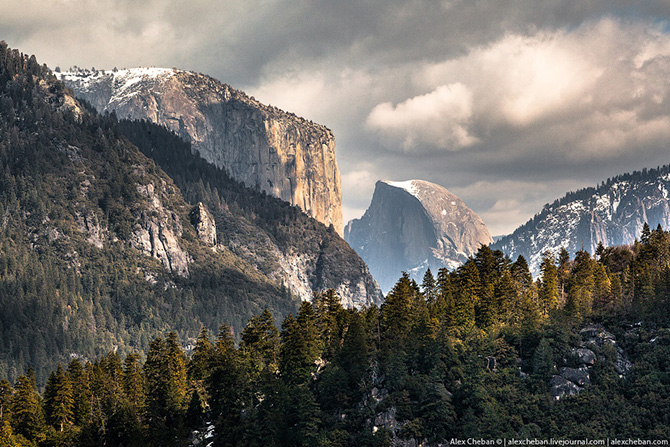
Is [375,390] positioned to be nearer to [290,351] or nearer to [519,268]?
[290,351]

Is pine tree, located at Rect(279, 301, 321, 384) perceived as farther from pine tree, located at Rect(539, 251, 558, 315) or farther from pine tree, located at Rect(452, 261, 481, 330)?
pine tree, located at Rect(539, 251, 558, 315)

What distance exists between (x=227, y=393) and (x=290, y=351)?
1555 centimetres

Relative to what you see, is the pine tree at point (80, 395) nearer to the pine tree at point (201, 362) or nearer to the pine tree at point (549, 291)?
the pine tree at point (201, 362)

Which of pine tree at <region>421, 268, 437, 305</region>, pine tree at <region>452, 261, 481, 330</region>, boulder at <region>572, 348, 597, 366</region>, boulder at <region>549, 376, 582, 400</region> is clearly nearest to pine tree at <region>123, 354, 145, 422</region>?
pine tree at <region>452, 261, 481, 330</region>

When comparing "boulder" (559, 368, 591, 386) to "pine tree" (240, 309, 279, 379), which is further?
"pine tree" (240, 309, 279, 379)

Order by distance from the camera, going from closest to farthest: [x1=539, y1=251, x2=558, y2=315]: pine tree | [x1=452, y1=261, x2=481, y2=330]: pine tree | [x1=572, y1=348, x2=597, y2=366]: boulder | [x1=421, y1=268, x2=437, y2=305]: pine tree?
[x1=572, y1=348, x2=597, y2=366]: boulder, [x1=452, y1=261, x2=481, y2=330]: pine tree, [x1=539, y1=251, x2=558, y2=315]: pine tree, [x1=421, y1=268, x2=437, y2=305]: pine tree

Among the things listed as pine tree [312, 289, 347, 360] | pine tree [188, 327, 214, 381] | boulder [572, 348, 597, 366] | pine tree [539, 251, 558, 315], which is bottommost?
boulder [572, 348, 597, 366]

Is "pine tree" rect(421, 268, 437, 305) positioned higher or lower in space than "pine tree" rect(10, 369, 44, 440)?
higher

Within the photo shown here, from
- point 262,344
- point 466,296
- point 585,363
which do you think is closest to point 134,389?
point 262,344

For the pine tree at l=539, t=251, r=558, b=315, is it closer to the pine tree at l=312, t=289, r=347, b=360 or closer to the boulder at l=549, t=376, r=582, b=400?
Answer: the boulder at l=549, t=376, r=582, b=400

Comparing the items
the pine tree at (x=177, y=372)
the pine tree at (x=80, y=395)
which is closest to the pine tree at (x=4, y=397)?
the pine tree at (x=80, y=395)

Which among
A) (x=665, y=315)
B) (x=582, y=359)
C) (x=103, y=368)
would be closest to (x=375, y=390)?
(x=582, y=359)

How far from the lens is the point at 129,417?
117625mm

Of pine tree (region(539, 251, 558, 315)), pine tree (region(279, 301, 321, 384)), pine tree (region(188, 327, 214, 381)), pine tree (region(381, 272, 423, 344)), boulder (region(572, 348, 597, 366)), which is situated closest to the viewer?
boulder (region(572, 348, 597, 366))
